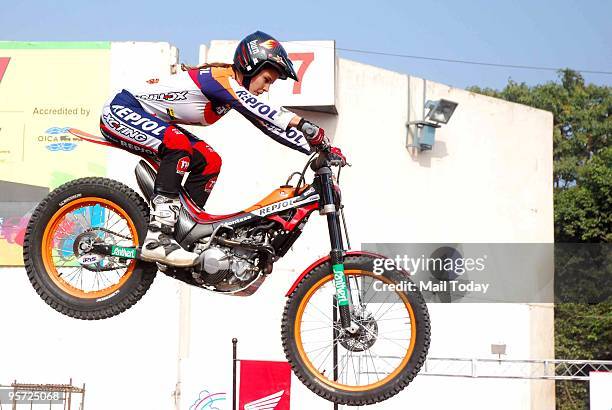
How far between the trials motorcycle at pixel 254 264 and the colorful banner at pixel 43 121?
13291 mm

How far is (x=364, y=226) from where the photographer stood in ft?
73.8

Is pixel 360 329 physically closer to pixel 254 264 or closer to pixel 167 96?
pixel 254 264

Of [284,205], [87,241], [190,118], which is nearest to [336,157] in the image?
[284,205]

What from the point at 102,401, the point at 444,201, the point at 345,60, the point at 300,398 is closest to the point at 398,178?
the point at 444,201

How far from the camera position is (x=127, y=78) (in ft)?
67.5

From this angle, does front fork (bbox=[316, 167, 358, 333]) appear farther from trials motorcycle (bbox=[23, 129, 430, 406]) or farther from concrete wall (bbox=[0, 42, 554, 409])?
concrete wall (bbox=[0, 42, 554, 409])

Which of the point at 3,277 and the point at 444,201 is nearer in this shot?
the point at 3,277

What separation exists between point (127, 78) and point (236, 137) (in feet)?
9.68

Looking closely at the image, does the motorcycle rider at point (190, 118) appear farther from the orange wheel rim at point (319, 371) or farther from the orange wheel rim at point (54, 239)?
the orange wheel rim at point (319, 371)

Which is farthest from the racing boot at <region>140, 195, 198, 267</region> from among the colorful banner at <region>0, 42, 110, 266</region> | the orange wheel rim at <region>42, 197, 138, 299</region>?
the colorful banner at <region>0, 42, 110, 266</region>

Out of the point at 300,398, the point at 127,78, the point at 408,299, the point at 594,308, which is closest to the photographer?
the point at 408,299

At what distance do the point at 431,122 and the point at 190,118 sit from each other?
16219 mm

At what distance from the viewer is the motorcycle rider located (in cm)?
678

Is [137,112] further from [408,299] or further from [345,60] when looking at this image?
[345,60]
